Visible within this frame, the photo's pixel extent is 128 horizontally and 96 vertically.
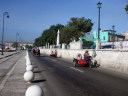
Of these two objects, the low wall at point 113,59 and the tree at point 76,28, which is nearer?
the low wall at point 113,59

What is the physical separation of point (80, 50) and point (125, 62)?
41.6 feet

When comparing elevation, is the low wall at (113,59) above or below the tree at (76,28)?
below

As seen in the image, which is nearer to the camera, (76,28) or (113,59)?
(113,59)

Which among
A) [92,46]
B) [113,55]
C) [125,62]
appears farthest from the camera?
[92,46]

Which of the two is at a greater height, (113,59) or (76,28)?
(76,28)

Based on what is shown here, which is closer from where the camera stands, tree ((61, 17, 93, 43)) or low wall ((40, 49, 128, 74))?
low wall ((40, 49, 128, 74))

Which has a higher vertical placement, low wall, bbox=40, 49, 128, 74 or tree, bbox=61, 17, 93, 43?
tree, bbox=61, 17, 93, 43

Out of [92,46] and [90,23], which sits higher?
[90,23]

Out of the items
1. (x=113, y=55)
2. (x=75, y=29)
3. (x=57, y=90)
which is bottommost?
(x=57, y=90)

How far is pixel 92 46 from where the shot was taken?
2209 centimetres

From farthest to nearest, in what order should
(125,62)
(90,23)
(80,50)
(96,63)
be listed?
(90,23), (80,50), (96,63), (125,62)

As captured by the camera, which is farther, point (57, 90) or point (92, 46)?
point (92, 46)

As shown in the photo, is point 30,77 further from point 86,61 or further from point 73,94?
point 86,61

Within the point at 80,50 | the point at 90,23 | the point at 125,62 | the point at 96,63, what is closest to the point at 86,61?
the point at 96,63
